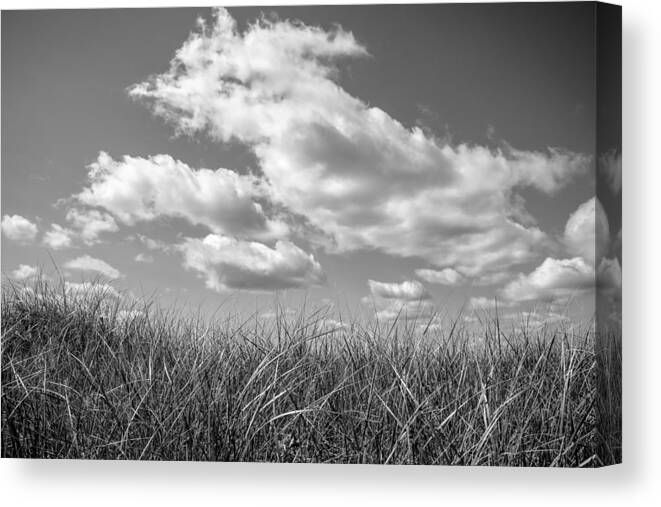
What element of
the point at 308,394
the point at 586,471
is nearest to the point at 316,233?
the point at 308,394

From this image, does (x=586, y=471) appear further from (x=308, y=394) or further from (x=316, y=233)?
(x=316, y=233)

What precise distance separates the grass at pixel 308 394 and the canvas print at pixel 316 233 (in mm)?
13

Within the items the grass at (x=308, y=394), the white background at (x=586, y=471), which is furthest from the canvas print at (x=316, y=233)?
the white background at (x=586, y=471)

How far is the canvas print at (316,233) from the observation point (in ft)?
16.2

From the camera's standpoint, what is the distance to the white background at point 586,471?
16.3 feet

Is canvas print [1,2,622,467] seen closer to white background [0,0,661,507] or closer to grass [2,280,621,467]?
grass [2,280,621,467]

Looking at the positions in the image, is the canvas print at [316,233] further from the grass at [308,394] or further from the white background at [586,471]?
the white background at [586,471]

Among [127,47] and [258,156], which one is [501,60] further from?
[127,47]

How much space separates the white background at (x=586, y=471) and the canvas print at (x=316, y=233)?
11 cm

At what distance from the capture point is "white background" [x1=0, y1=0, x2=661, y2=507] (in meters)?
4.97

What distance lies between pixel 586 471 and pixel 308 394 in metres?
1.64

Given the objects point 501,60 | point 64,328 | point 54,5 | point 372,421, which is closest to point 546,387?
point 372,421

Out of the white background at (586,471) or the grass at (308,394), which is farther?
the white background at (586,471)

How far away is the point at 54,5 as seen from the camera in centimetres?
551
